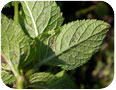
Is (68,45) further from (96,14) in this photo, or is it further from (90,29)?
(96,14)

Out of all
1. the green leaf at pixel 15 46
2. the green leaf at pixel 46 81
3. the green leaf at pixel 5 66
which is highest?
the green leaf at pixel 15 46

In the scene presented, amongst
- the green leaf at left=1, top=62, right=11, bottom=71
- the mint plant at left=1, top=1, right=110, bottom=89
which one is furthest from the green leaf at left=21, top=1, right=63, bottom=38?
the green leaf at left=1, top=62, right=11, bottom=71

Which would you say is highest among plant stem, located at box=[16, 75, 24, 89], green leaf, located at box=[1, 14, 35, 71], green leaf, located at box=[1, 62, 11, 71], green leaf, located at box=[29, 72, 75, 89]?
green leaf, located at box=[1, 14, 35, 71]

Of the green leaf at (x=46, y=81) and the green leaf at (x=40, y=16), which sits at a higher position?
the green leaf at (x=40, y=16)

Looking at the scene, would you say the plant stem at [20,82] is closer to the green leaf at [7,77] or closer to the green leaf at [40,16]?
the green leaf at [7,77]

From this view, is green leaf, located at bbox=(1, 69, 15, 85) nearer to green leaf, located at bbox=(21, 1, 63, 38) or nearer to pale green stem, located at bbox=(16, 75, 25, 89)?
pale green stem, located at bbox=(16, 75, 25, 89)

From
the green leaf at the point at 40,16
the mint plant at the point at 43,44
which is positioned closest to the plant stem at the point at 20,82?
the mint plant at the point at 43,44

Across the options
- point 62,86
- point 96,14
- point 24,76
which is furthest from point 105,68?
point 24,76
